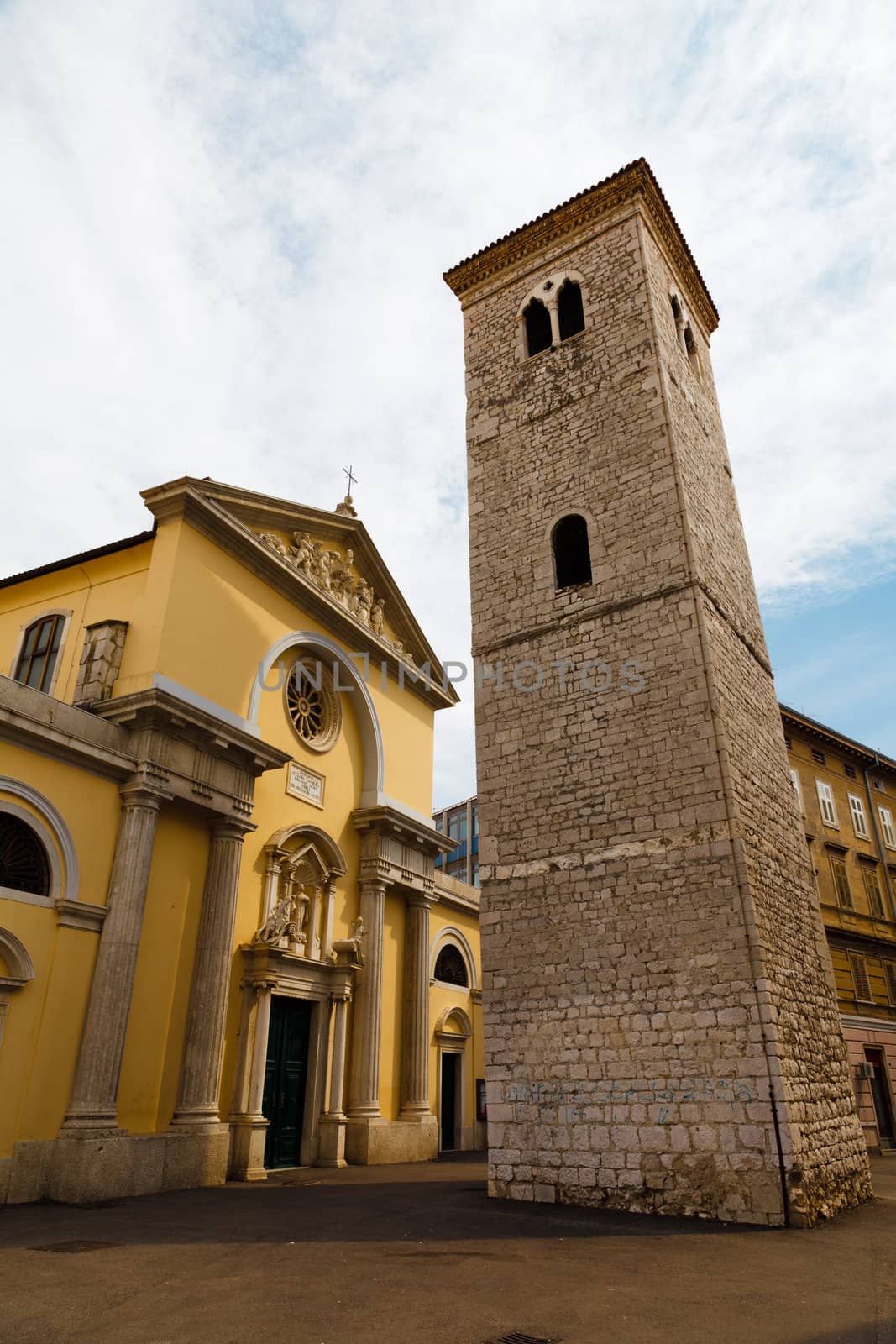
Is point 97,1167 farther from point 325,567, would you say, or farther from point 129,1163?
point 325,567

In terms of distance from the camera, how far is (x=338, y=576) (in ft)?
59.6

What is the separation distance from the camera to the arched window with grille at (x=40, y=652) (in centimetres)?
1489

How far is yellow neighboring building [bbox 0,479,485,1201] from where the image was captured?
35.4ft

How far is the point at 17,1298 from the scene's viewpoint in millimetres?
5695

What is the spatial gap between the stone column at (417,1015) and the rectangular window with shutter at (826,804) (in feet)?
43.2

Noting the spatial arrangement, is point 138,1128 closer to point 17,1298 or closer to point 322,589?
point 17,1298

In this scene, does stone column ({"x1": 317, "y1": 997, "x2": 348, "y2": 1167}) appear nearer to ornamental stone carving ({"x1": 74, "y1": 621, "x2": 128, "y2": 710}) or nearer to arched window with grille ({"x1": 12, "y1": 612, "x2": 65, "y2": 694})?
ornamental stone carving ({"x1": 74, "y1": 621, "x2": 128, "y2": 710})

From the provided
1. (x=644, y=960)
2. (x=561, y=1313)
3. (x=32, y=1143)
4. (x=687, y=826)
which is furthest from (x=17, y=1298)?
(x=687, y=826)

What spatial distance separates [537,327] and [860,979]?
1887 centimetres

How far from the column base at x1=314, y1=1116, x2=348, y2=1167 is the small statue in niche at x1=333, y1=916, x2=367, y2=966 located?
259 centimetres

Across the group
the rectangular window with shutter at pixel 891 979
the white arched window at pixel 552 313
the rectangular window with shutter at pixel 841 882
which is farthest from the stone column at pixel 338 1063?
the rectangular window with shutter at pixel 891 979

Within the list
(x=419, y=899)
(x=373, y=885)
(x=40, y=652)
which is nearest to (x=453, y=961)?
(x=419, y=899)

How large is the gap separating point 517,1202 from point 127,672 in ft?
28.9

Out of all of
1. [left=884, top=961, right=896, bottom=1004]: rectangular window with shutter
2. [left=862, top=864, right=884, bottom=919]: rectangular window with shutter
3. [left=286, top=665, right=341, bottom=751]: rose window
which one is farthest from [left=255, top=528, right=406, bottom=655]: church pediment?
[left=884, top=961, right=896, bottom=1004]: rectangular window with shutter
